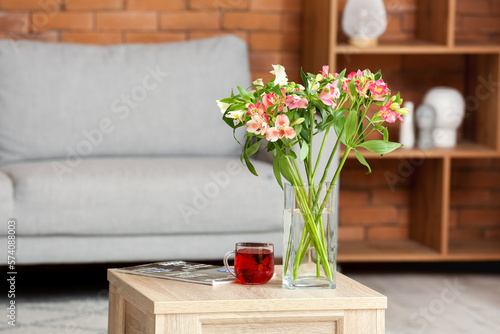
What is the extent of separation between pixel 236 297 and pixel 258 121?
30cm

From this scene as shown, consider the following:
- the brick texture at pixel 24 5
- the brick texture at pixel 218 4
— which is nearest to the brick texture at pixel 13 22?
the brick texture at pixel 24 5

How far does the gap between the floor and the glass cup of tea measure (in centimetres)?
83

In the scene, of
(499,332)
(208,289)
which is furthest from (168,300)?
(499,332)

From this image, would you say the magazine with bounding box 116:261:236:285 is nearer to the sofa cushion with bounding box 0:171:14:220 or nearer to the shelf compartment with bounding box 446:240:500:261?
the sofa cushion with bounding box 0:171:14:220

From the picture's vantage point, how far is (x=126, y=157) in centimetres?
280

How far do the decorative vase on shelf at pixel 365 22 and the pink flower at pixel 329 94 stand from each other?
1746mm

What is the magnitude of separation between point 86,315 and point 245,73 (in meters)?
1.23

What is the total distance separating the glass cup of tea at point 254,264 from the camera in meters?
1.34

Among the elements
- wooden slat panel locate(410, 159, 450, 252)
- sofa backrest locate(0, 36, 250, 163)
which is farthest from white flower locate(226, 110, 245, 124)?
wooden slat panel locate(410, 159, 450, 252)

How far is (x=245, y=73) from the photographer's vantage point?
3.02 metres

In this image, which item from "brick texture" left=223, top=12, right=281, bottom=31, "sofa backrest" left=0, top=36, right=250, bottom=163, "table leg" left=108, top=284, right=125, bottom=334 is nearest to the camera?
"table leg" left=108, top=284, right=125, bottom=334

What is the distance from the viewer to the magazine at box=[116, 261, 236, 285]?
1361 mm

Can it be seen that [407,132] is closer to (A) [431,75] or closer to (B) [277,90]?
(A) [431,75]

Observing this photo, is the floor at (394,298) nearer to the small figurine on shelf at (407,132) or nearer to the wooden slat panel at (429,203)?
the wooden slat panel at (429,203)
